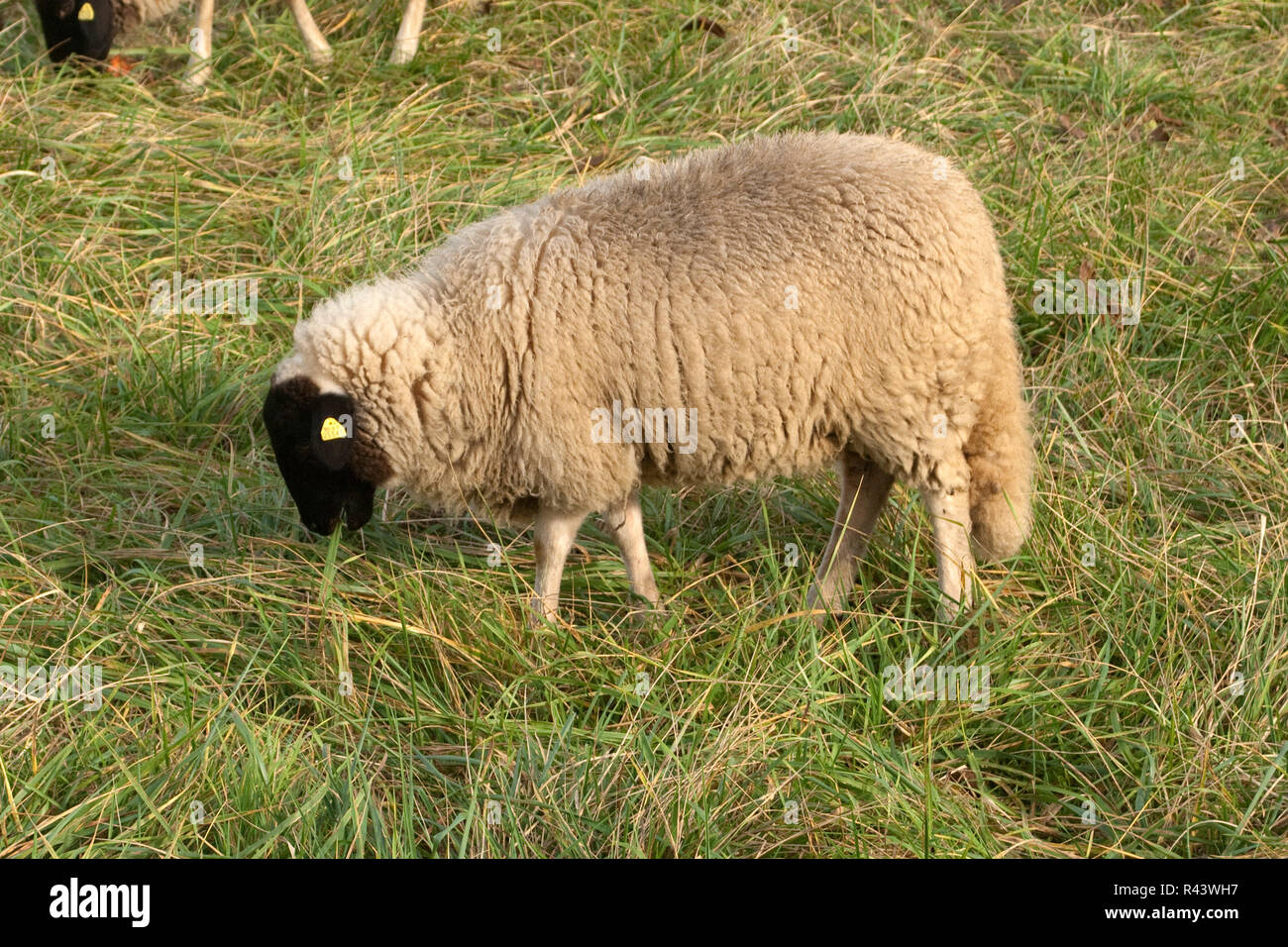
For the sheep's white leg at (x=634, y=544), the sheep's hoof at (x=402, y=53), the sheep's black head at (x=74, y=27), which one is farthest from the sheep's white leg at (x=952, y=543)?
the sheep's black head at (x=74, y=27)

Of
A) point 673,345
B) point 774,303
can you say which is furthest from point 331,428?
point 774,303

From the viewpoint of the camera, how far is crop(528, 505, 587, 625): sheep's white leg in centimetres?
408

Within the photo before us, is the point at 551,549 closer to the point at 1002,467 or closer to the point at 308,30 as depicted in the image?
the point at 1002,467

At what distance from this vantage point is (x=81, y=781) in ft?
10.5

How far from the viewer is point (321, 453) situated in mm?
3898

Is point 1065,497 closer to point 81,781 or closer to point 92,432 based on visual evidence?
point 81,781

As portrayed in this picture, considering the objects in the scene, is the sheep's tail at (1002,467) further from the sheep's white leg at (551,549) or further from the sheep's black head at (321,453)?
the sheep's black head at (321,453)

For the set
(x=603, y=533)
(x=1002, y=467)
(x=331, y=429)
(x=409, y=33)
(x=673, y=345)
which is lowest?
(x=603, y=533)

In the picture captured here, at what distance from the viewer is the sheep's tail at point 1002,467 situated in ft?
13.5

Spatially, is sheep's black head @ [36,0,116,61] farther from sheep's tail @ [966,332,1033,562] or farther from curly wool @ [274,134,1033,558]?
sheep's tail @ [966,332,1033,562]

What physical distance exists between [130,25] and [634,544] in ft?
14.8

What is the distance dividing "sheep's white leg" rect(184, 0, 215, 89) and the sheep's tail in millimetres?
4395

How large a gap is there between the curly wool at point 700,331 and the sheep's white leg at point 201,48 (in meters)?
3.20

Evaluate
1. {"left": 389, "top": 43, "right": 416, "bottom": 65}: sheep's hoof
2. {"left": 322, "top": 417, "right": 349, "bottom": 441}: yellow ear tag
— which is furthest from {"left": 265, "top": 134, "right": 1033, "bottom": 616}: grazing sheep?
{"left": 389, "top": 43, "right": 416, "bottom": 65}: sheep's hoof
